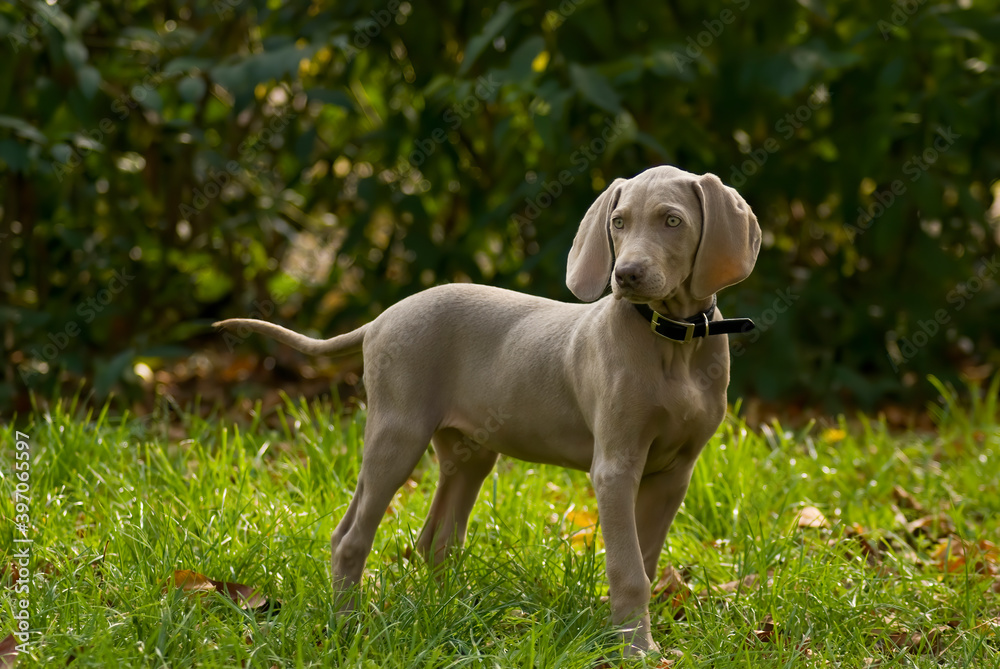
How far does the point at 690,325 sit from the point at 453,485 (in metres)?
0.99

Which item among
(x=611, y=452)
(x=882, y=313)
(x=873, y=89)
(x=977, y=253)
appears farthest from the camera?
(x=977, y=253)

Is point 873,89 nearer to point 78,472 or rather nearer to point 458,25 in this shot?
point 458,25

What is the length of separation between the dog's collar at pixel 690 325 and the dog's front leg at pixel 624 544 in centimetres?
31

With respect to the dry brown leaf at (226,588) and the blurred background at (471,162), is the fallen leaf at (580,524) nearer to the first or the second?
the dry brown leaf at (226,588)

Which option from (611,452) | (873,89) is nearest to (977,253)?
(873,89)

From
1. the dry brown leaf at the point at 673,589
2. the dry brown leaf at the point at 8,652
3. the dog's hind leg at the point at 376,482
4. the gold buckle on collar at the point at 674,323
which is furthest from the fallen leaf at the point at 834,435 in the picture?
the dry brown leaf at the point at 8,652

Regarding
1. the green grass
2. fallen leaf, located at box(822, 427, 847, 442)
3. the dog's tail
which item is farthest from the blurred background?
the dog's tail

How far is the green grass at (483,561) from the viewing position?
2.54 m

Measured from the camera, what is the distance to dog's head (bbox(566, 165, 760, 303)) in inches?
96.0

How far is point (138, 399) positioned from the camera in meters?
5.11

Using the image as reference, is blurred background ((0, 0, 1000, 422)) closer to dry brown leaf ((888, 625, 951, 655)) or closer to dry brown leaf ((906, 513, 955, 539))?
dry brown leaf ((906, 513, 955, 539))

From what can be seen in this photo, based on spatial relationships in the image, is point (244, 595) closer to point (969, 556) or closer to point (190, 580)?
point (190, 580)

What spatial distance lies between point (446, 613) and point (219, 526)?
829 millimetres

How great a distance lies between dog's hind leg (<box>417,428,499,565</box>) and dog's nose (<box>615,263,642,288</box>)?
95cm
